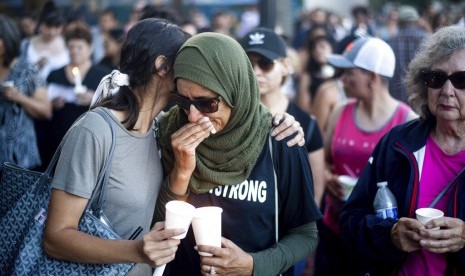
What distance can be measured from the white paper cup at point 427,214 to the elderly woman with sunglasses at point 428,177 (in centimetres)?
2

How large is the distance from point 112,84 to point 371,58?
100.0 inches

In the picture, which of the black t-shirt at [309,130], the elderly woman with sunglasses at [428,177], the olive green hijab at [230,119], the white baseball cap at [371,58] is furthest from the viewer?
the white baseball cap at [371,58]

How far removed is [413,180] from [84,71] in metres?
4.70

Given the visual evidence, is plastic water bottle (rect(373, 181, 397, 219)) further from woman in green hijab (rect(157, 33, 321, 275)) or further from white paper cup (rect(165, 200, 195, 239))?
white paper cup (rect(165, 200, 195, 239))

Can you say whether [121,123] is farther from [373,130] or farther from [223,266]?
[373,130]

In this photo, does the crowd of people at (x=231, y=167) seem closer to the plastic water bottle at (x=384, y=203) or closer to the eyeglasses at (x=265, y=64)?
the plastic water bottle at (x=384, y=203)

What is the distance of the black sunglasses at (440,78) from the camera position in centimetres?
302

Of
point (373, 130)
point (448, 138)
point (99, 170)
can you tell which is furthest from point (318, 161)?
point (99, 170)

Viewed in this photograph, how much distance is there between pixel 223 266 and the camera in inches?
108

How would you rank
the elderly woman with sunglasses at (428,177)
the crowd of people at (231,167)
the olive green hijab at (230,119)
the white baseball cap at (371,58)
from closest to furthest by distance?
the crowd of people at (231,167)
the olive green hijab at (230,119)
the elderly woman with sunglasses at (428,177)
the white baseball cap at (371,58)

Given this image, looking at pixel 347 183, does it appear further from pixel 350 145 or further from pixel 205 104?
pixel 205 104

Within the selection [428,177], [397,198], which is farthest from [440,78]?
[397,198]

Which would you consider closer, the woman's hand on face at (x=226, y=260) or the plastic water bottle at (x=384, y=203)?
the woman's hand on face at (x=226, y=260)

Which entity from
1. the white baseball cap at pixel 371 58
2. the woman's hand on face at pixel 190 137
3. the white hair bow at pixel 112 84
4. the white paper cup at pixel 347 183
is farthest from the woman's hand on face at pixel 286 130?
the white baseball cap at pixel 371 58
